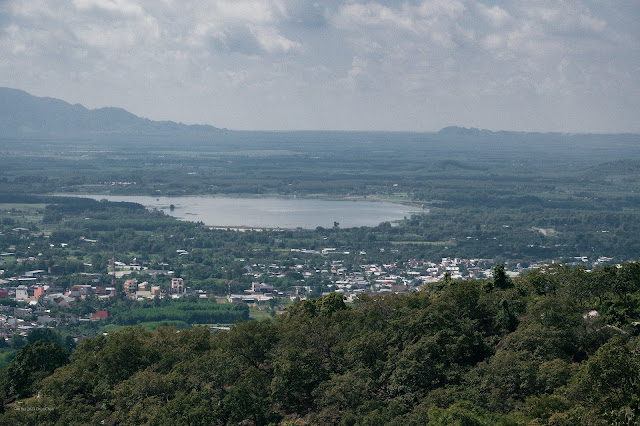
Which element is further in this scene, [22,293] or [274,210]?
[274,210]

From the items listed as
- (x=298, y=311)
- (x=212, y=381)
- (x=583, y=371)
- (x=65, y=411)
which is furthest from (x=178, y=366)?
A: (x=583, y=371)

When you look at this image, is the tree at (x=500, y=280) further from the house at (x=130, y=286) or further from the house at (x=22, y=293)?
the house at (x=22, y=293)

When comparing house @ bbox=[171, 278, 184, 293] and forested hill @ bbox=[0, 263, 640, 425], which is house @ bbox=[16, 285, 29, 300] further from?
forested hill @ bbox=[0, 263, 640, 425]

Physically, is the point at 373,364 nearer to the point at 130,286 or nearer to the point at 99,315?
the point at 99,315

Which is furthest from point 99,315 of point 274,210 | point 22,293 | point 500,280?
point 274,210

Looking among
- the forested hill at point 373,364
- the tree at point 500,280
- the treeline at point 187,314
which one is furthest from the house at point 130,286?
the tree at point 500,280

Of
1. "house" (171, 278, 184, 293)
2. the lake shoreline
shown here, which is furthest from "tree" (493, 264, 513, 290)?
the lake shoreline
